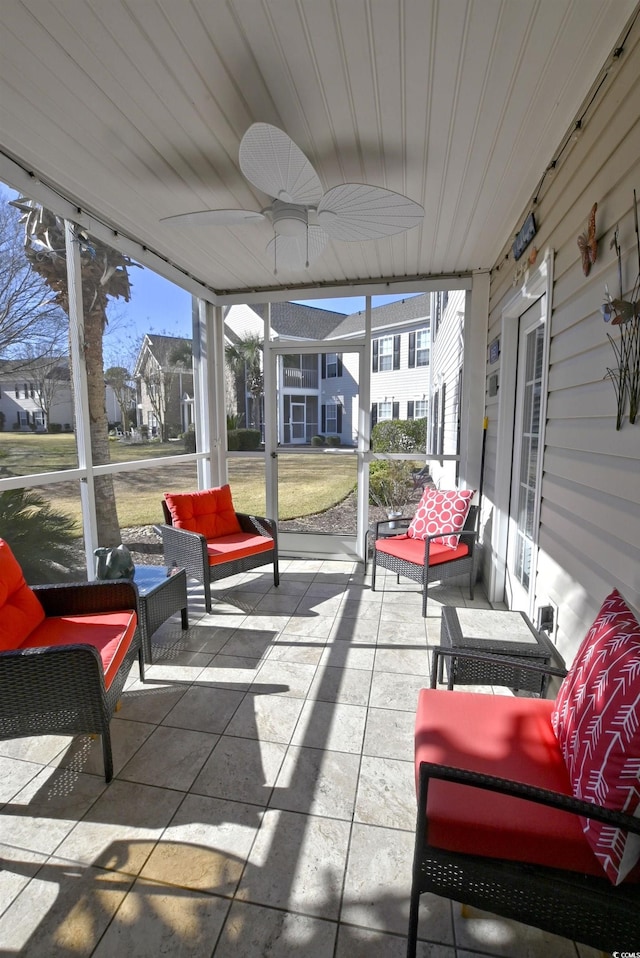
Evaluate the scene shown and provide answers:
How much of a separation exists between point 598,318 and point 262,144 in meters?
1.46

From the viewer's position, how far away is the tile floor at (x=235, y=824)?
1271 millimetres

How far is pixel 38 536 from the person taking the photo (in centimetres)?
278

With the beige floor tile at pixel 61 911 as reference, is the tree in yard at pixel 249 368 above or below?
above

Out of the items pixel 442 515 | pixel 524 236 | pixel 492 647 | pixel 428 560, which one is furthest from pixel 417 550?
pixel 524 236

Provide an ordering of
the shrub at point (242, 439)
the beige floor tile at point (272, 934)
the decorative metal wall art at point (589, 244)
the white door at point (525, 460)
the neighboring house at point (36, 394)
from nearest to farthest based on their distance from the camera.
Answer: the beige floor tile at point (272, 934), the decorative metal wall art at point (589, 244), the neighboring house at point (36, 394), the white door at point (525, 460), the shrub at point (242, 439)

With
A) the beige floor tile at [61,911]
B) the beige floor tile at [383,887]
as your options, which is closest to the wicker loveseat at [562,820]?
the beige floor tile at [383,887]

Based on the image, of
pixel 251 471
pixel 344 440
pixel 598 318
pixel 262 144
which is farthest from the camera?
pixel 251 471

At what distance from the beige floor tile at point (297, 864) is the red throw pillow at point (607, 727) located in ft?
2.71

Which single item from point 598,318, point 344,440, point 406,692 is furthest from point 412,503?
point 598,318

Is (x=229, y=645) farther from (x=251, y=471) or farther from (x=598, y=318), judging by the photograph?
(x=598, y=318)

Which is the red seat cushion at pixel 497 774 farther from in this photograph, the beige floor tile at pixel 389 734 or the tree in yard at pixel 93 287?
the tree in yard at pixel 93 287

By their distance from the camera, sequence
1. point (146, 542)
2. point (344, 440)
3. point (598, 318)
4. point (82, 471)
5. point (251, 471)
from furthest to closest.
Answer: point (251, 471) < point (344, 440) < point (146, 542) < point (82, 471) < point (598, 318)

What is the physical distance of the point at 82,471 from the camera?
2936 millimetres

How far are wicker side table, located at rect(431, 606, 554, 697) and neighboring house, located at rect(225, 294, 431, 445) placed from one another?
2.56 m
